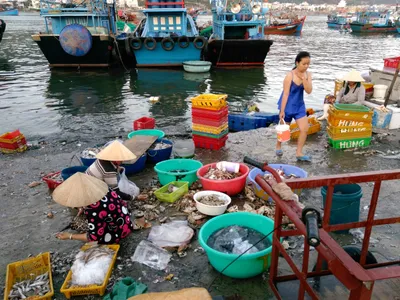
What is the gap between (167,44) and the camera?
68.2 feet

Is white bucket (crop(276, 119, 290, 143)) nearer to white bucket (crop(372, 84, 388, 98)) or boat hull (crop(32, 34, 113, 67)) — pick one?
white bucket (crop(372, 84, 388, 98))

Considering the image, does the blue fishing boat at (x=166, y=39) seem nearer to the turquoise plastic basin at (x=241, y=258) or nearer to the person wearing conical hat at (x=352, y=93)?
the person wearing conical hat at (x=352, y=93)

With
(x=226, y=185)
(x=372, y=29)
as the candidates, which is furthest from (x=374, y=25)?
(x=226, y=185)

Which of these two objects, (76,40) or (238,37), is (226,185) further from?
(238,37)

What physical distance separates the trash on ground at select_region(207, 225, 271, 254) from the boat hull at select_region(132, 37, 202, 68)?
18.8 metres

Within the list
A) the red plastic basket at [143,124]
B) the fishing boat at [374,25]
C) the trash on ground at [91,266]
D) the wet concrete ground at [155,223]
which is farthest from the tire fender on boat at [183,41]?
the fishing boat at [374,25]

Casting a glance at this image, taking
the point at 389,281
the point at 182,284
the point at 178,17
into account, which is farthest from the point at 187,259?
the point at 178,17

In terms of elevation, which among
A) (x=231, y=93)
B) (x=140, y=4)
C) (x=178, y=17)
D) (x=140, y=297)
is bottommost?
(x=231, y=93)

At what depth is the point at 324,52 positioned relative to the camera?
30406mm

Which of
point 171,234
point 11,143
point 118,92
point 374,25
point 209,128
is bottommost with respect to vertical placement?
point 118,92

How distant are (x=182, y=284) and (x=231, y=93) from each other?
44.9ft

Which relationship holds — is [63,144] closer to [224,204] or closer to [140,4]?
[224,204]

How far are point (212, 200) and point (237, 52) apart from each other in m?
19.0

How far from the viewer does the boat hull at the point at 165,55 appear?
21.2 meters
